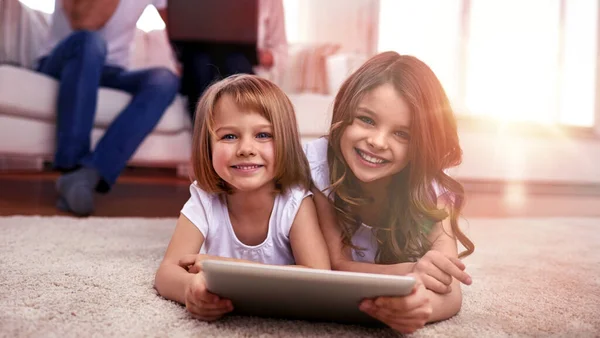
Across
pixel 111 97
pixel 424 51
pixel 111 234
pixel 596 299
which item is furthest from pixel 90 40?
pixel 424 51

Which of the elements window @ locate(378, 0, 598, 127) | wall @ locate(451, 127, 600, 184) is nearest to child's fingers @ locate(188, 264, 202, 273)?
wall @ locate(451, 127, 600, 184)

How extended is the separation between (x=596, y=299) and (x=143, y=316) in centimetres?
71

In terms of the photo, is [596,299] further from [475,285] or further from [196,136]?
[196,136]

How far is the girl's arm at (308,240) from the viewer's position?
29.8 inches

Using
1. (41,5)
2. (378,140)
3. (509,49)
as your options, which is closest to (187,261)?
(378,140)

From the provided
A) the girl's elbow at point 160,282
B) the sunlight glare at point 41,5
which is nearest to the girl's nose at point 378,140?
the girl's elbow at point 160,282

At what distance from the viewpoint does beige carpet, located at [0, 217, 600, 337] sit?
571 mm

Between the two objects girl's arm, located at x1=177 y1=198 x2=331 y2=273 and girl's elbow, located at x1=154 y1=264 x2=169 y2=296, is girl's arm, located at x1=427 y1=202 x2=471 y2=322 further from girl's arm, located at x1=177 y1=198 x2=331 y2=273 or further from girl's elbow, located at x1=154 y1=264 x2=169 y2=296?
girl's elbow, located at x1=154 y1=264 x2=169 y2=296

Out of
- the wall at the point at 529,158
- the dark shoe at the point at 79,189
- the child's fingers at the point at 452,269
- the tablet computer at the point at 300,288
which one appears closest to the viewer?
the tablet computer at the point at 300,288

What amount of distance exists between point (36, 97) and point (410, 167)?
1.38 meters

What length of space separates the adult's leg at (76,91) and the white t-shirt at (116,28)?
7.4 inches

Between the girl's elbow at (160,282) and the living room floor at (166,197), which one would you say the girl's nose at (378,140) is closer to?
the girl's elbow at (160,282)

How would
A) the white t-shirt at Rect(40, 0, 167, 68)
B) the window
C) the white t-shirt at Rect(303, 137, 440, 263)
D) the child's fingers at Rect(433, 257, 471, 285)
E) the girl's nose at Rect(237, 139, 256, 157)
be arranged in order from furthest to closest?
the window → the white t-shirt at Rect(40, 0, 167, 68) → the white t-shirt at Rect(303, 137, 440, 263) → the girl's nose at Rect(237, 139, 256, 157) → the child's fingers at Rect(433, 257, 471, 285)

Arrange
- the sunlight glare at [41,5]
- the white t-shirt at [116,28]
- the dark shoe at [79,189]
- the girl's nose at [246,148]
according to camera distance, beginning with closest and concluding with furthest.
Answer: the girl's nose at [246,148] → the dark shoe at [79,189] → the white t-shirt at [116,28] → the sunlight glare at [41,5]
